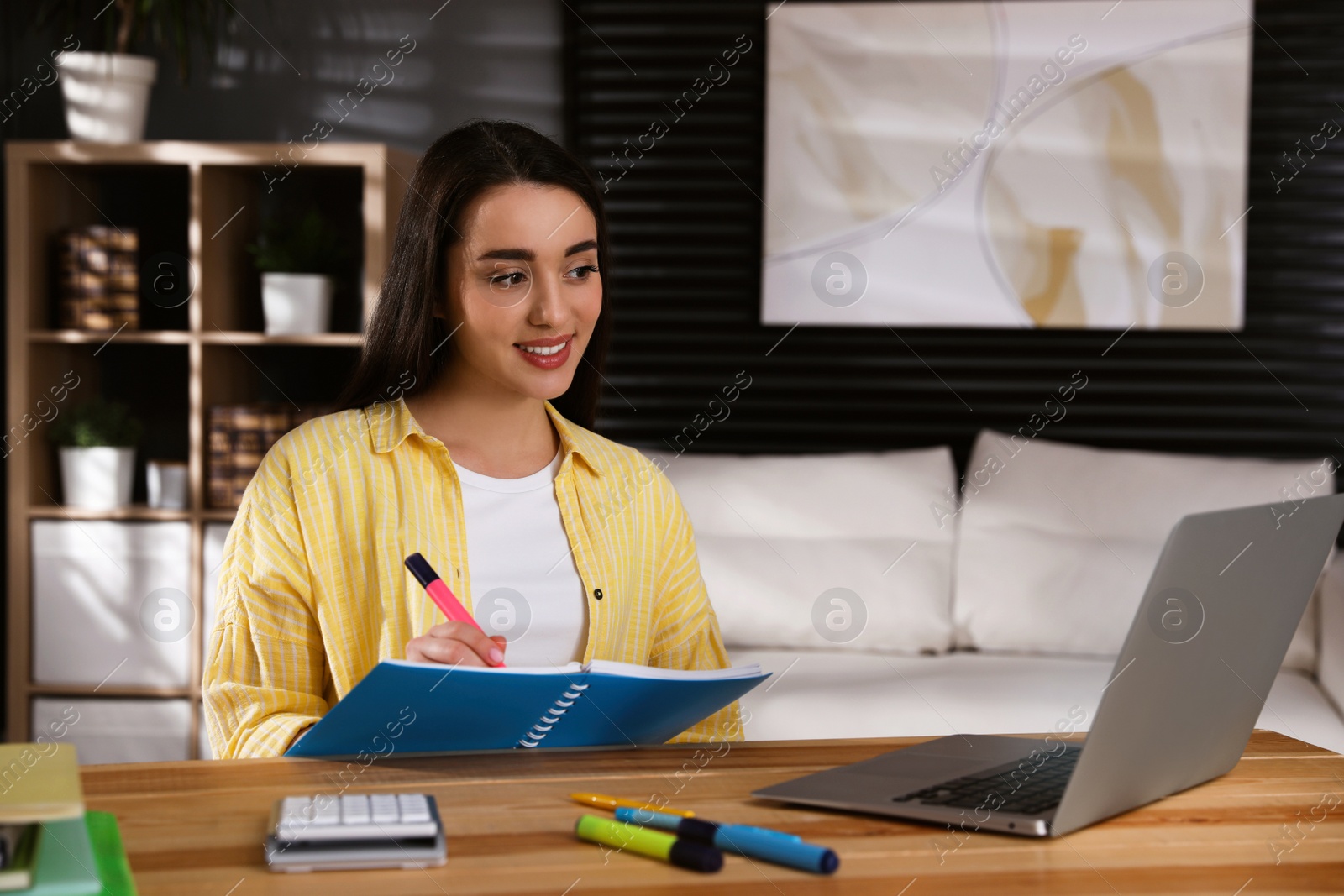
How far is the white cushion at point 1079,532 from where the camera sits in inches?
117

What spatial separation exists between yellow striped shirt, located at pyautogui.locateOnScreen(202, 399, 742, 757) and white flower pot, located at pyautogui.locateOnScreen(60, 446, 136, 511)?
1981 mm

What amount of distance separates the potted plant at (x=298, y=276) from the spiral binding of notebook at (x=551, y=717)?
7.70 feet

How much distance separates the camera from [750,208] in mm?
3611

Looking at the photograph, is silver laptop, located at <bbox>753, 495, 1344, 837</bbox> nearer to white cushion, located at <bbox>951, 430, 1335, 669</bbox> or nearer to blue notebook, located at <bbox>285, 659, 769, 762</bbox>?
blue notebook, located at <bbox>285, 659, 769, 762</bbox>

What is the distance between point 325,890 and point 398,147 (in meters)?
3.15

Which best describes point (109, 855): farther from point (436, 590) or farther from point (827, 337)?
point (827, 337)

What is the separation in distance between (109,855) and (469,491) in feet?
2.77

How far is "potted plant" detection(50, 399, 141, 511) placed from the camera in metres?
3.37

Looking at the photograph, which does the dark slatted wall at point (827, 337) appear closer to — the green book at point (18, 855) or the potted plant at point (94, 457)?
the potted plant at point (94, 457)

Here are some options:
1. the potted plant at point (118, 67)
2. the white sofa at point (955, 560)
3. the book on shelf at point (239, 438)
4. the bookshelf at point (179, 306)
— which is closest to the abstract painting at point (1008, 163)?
the white sofa at point (955, 560)

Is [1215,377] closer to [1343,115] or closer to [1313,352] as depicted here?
[1313,352]

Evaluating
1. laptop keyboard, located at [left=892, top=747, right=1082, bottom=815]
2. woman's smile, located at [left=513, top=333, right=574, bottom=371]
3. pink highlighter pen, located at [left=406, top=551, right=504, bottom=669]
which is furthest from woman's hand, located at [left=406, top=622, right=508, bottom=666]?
woman's smile, located at [left=513, top=333, right=574, bottom=371]

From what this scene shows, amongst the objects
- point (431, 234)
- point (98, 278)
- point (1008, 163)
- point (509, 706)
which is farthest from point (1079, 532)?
point (98, 278)

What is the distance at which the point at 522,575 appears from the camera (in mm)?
1639
